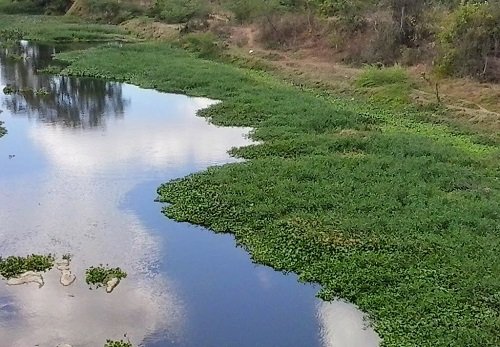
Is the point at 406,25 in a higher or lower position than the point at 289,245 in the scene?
higher

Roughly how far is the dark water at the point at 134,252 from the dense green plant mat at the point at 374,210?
649 millimetres

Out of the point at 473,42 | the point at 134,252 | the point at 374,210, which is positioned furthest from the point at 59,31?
the point at 374,210

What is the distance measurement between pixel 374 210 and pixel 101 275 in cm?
649

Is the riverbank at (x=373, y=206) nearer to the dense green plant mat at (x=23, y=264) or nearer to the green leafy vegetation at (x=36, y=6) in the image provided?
the dense green plant mat at (x=23, y=264)

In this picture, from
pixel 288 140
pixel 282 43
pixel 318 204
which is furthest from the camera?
pixel 282 43

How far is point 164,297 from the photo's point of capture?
12.4m

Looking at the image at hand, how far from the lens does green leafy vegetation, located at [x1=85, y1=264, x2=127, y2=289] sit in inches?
507

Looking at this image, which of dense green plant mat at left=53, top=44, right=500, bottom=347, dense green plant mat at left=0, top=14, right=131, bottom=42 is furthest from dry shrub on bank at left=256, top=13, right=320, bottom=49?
dense green plant mat at left=53, top=44, right=500, bottom=347

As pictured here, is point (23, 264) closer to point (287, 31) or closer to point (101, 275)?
point (101, 275)

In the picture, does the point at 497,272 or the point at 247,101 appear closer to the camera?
the point at 497,272

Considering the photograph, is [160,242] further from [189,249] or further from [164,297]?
[164,297]

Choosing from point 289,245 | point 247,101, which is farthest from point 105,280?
point 247,101

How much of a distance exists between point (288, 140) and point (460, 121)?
21.8 feet

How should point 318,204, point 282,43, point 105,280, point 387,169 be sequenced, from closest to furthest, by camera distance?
point 105,280 < point 318,204 < point 387,169 < point 282,43
